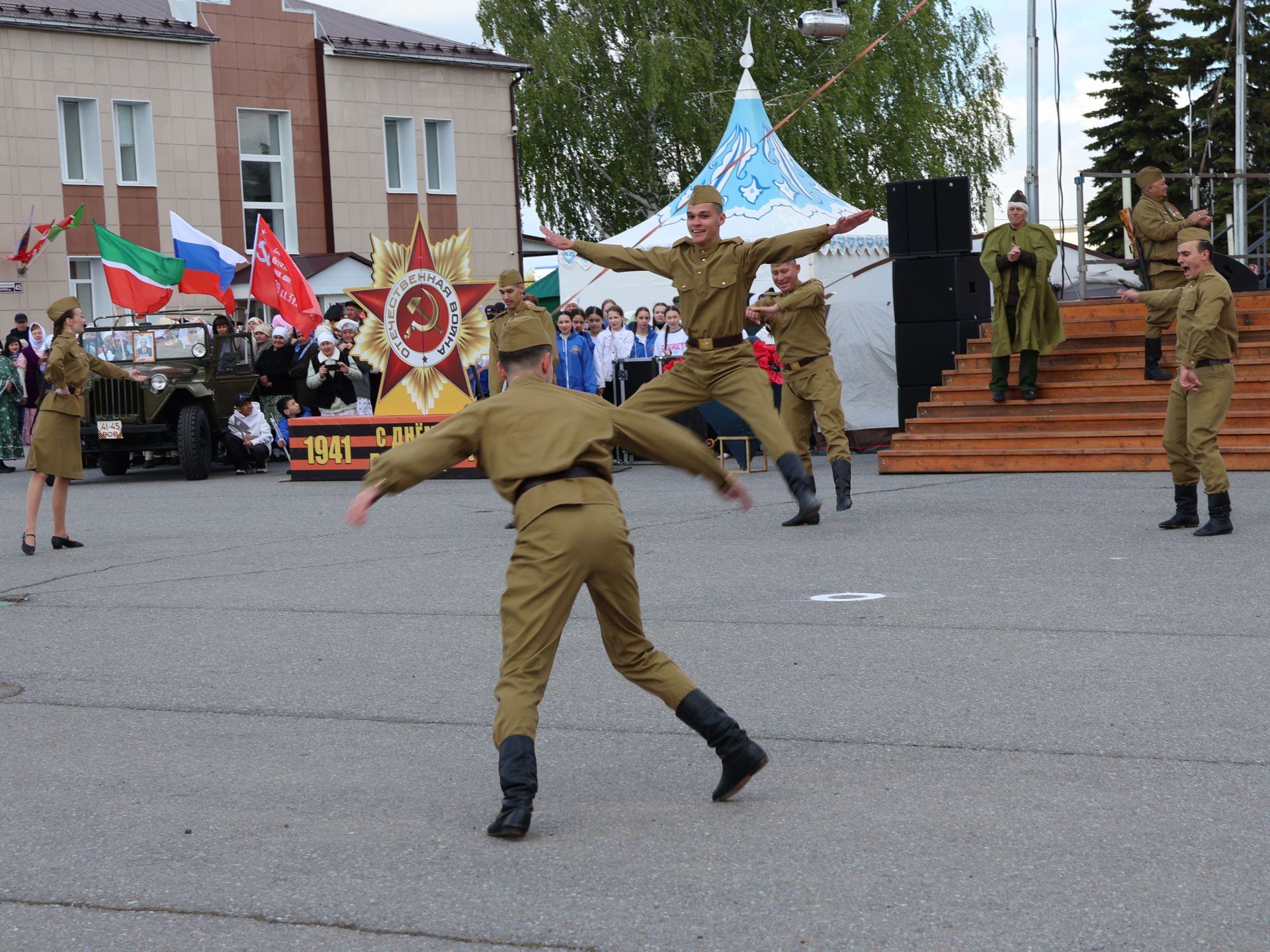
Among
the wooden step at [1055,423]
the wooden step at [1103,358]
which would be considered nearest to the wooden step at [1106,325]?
the wooden step at [1103,358]

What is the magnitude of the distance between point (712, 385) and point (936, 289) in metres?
7.77

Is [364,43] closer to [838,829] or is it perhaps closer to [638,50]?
[638,50]

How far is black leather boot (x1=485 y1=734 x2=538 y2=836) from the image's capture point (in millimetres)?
4867

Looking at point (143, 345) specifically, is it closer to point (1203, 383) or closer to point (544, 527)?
point (1203, 383)

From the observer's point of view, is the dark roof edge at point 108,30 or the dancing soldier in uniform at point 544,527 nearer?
the dancing soldier in uniform at point 544,527

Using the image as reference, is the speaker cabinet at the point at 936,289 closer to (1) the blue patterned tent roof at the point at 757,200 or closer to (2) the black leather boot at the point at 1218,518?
(1) the blue patterned tent roof at the point at 757,200

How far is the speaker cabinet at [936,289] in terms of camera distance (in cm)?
1792

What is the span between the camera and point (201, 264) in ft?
80.9

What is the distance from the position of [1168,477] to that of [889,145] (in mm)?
29150

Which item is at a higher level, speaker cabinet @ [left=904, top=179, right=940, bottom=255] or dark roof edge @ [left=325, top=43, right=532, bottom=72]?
dark roof edge @ [left=325, top=43, right=532, bottom=72]

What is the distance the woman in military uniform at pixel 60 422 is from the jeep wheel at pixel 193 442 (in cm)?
671

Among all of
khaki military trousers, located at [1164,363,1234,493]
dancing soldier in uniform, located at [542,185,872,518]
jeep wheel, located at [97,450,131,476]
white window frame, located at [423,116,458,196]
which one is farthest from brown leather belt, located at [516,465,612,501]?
white window frame, located at [423,116,458,196]

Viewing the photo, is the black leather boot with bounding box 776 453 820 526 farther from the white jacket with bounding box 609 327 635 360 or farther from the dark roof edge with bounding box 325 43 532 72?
the dark roof edge with bounding box 325 43 532 72

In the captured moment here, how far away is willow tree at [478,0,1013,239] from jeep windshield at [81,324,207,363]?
71.0 feet
